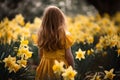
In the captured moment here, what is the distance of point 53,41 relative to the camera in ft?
19.8

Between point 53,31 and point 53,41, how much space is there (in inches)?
6.2

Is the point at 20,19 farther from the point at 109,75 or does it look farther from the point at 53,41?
the point at 109,75

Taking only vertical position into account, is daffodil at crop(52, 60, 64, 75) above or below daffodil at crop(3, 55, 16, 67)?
below

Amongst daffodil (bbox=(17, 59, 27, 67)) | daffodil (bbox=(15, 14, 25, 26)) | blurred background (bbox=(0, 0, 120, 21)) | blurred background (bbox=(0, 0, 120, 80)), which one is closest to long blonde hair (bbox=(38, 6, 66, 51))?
blurred background (bbox=(0, 0, 120, 80))

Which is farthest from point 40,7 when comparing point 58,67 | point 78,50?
point 58,67

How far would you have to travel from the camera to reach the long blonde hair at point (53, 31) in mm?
6023

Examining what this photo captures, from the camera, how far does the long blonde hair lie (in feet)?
19.8

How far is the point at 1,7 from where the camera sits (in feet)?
43.0

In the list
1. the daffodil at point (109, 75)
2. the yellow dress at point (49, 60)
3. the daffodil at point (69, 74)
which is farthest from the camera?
the yellow dress at point (49, 60)

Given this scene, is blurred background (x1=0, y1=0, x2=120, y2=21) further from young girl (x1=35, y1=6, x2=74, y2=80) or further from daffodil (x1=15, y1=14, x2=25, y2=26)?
young girl (x1=35, y1=6, x2=74, y2=80)

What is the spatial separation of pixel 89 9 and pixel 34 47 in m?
8.94

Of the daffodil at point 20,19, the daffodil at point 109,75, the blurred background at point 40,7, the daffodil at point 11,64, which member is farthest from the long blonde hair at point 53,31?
the blurred background at point 40,7

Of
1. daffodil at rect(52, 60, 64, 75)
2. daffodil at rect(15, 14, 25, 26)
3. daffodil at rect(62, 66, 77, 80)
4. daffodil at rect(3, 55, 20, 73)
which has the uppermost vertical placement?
daffodil at rect(15, 14, 25, 26)

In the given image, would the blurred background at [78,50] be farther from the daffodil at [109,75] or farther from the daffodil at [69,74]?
the daffodil at [69,74]
